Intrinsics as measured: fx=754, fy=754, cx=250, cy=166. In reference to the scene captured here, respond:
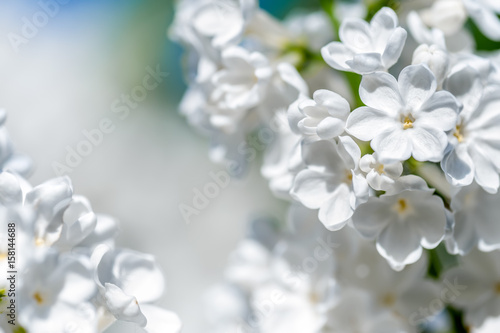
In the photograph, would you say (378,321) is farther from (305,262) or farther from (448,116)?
(448,116)

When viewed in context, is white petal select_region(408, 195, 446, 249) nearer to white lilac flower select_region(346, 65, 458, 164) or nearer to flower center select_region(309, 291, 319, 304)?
white lilac flower select_region(346, 65, 458, 164)

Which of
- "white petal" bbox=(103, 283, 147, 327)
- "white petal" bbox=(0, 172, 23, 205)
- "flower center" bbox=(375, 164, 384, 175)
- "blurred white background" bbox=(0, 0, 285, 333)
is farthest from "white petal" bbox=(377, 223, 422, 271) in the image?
"blurred white background" bbox=(0, 0, 285, 333)

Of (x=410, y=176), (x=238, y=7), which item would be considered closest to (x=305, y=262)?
(x=410, y=176)

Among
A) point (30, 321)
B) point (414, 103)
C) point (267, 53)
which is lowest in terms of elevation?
point (267, 53)

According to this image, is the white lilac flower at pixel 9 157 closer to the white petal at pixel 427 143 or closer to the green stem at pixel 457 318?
the white petal at pixel 427 143

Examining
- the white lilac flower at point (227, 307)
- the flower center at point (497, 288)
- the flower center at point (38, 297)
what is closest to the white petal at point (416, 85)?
the flower center at point (497, 288)

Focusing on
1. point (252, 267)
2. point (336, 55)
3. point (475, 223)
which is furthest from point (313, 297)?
point (336, 55)

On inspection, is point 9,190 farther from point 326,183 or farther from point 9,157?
point 326,183
